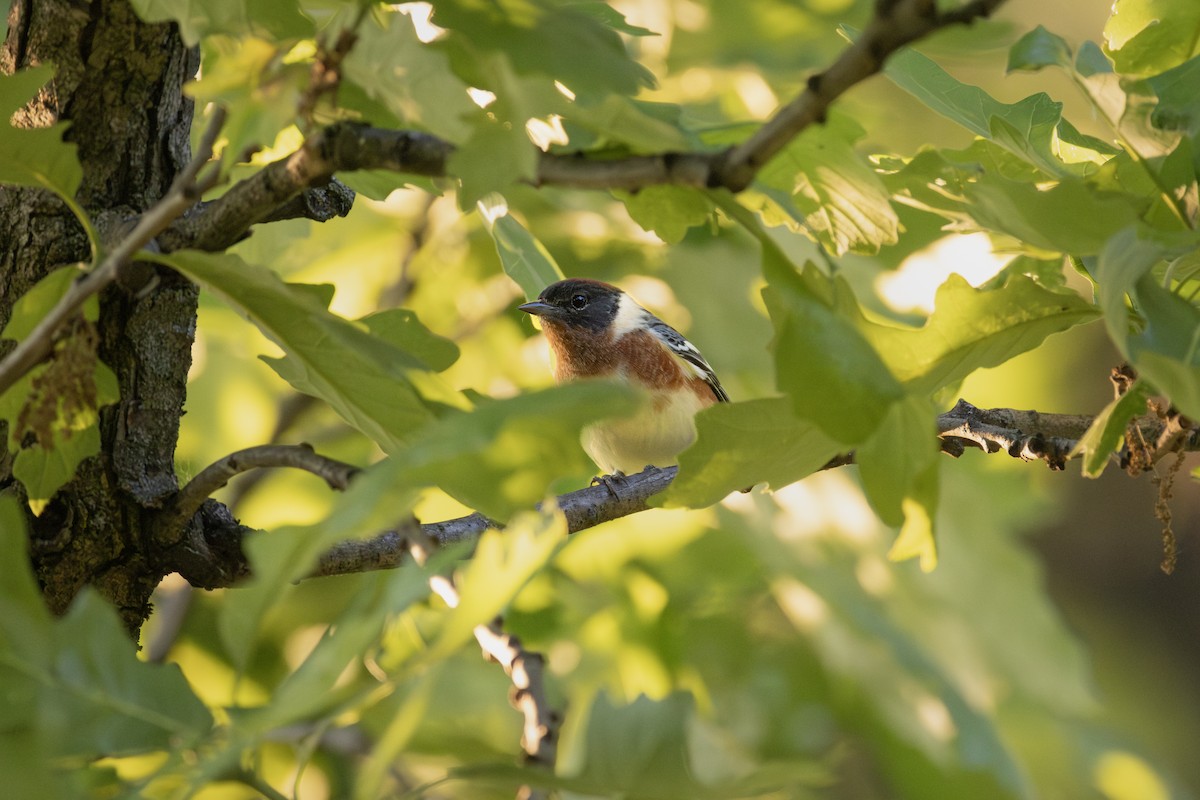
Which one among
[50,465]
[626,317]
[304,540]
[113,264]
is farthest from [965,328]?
[626,317]

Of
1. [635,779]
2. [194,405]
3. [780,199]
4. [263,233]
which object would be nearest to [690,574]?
[194,405]

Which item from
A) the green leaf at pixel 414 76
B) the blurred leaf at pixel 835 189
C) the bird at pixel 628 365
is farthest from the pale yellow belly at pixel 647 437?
the green leaf at pixel 414 76

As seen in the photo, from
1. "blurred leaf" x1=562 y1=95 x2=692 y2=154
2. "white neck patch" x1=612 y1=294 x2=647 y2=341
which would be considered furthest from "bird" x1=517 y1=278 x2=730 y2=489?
"blurred leaf" x1=562 y1=95 x2=692 y2=154

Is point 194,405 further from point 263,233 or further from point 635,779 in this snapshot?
point 635,779

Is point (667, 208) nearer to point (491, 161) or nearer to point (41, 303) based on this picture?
point (491, 161)

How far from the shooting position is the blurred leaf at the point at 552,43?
2.84 feet

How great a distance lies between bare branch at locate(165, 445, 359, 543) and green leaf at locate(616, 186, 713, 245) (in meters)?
0.36

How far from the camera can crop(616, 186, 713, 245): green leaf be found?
1086 mm

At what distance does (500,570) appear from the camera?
2.63ft

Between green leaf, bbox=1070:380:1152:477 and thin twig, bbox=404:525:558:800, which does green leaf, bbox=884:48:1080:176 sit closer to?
green leaf, bbox=1070:380:1152:477

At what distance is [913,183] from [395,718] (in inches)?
32.1

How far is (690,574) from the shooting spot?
286cm

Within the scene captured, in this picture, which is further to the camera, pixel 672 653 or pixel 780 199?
pixel 672 653

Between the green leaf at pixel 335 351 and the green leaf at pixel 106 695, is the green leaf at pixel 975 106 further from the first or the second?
the green leaf at pixel 106 695
